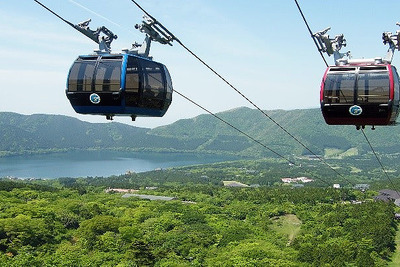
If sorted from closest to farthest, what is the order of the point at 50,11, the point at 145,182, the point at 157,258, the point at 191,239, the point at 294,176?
the point at 50,11 → the point at 157,258 → the point at 191,239 → the point at 145,182 → the point at 294,176

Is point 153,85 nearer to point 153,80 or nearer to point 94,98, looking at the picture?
point 153,80

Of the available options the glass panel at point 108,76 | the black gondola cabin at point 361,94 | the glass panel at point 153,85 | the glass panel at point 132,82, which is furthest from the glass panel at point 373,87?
the glass panel at point 108,76

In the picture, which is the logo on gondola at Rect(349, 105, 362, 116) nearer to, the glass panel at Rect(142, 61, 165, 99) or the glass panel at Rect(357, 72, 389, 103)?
the glass panel at Rect(357, 72, 389, 103)

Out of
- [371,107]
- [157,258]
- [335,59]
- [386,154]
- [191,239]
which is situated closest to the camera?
[371,107]

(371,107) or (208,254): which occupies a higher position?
(371,107)

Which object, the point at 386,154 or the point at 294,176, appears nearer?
the point at 294,176

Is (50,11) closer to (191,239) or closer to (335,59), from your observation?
(335,59)

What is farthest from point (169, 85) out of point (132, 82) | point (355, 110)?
point (355, 110)

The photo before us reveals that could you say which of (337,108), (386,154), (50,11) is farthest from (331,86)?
(386,154)
